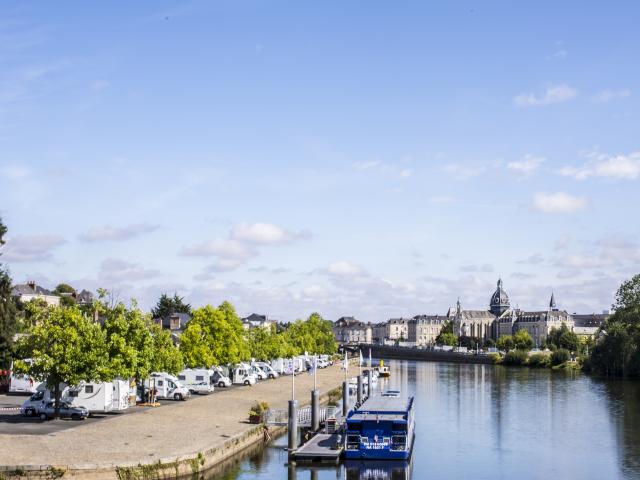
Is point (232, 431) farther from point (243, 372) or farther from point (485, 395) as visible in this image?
point (485, 395)

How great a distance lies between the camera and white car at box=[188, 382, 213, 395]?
82.9 meters

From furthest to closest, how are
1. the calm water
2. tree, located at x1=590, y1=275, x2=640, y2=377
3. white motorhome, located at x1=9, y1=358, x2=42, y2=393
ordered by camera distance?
tree, located at x1=590, y1=275, x2=640, y2=377 < white motorhome, located at x1=9, y1=358, x2=42, y2=393 < the calm water

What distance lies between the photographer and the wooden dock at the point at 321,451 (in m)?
49.6

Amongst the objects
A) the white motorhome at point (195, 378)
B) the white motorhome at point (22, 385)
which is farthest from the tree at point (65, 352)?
the white motorhome at point (195, 378)

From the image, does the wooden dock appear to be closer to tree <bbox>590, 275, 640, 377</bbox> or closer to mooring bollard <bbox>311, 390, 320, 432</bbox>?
mooring bollard <bbox>311, 390, 320, 432</bbox>

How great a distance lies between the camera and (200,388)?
83.1 meters

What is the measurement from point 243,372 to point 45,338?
50363 millimetres

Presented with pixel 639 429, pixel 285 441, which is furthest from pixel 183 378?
pixel 639 429

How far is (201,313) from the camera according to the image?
98.6m

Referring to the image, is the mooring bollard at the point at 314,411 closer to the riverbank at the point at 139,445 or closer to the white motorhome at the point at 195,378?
the riverbank at the point at 139,445

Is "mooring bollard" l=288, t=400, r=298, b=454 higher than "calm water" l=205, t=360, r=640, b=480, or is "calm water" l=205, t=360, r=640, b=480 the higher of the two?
"mooring bollard" l=288, t=400, r=298, b=454

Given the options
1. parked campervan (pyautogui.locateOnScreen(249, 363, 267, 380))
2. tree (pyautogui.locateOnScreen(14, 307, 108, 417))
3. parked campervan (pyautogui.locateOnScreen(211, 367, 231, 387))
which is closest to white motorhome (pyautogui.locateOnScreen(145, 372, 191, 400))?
parked campervan (pyautogui.locateOnScreen(211, 367, 231, 387))

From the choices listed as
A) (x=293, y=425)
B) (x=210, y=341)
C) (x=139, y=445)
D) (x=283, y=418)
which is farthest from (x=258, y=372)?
(x=139, y=445)

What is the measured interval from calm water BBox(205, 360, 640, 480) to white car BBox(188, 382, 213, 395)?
22.3 m
